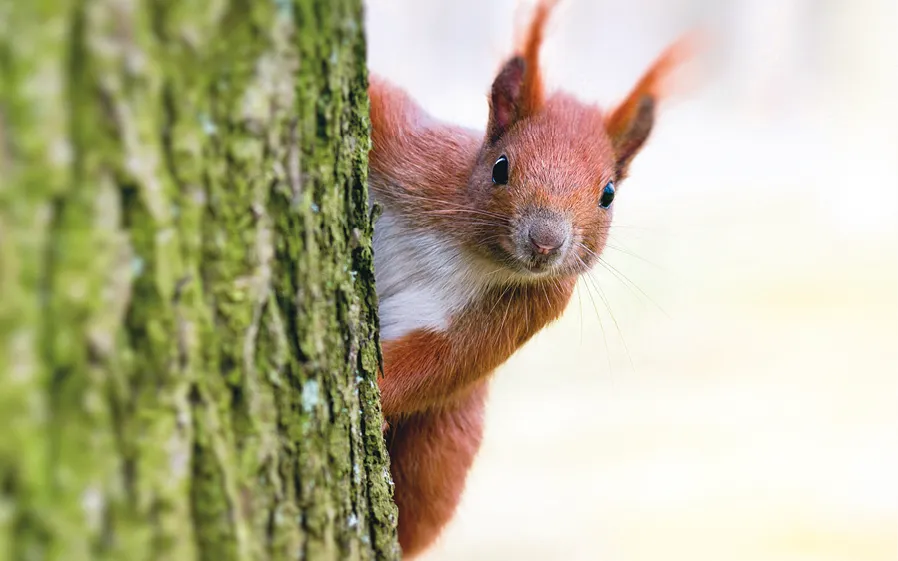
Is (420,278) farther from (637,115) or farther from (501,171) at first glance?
(637,115)

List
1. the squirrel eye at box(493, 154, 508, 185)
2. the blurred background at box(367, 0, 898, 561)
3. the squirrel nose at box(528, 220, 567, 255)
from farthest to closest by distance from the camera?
the blurred background at box(367, 0, 898, 561)
the squirrel eye at box(493, 154, 508, 185)
the squirrel nose at box(528, 220, 567, 255)

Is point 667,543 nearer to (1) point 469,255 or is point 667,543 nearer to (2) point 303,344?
(1) point 469,255


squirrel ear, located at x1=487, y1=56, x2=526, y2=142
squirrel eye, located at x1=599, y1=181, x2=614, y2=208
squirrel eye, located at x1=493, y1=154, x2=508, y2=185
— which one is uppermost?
squirrel ear, located at x1=487, y1=56, x2=526, y2=142

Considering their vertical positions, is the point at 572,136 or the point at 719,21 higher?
the point at 719,21

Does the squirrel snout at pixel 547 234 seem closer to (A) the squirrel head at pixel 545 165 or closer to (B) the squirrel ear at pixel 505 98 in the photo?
(A) the squirrel head at pixel 545 165

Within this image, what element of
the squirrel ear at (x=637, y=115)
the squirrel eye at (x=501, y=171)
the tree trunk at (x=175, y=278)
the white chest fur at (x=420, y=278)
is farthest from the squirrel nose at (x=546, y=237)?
the tree trunk at (x=175, y=278)

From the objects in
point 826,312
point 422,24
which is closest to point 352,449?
point 422,24

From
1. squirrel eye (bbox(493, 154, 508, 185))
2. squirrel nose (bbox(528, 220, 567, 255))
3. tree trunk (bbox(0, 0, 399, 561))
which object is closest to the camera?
tree trunk (bbox(0, 0, 399, 561))

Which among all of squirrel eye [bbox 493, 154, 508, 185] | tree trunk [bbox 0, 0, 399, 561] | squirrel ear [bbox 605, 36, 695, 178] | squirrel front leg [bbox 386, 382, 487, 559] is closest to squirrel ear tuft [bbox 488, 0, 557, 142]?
squirrel eye [bbox 493, 154, 508, 185]

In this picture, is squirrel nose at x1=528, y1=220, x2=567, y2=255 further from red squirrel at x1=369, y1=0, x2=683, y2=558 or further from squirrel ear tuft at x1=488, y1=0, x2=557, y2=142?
squirrel ear tuft at x1=488, y1=0, x2=557, y2=142
